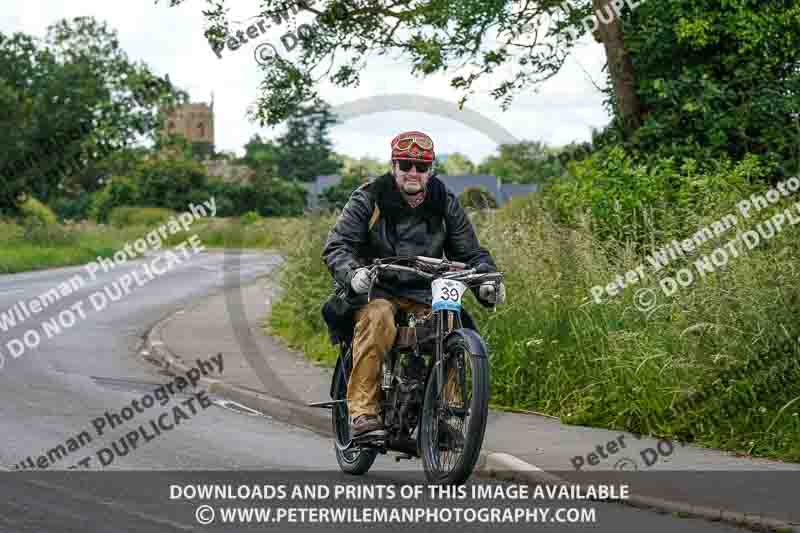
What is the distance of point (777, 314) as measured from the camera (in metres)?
9.77

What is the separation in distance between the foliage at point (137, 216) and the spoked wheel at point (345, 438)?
6337 cm

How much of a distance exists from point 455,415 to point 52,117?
199ft

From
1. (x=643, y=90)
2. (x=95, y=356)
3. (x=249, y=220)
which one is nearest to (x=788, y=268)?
(x=643, y=90)

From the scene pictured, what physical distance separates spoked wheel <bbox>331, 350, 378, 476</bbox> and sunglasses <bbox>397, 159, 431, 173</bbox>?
4.13 ft

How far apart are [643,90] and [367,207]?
10323mm

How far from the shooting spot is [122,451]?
32.0 ft

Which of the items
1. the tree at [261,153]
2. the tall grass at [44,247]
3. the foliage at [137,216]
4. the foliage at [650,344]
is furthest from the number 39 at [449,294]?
the tree at [261,153]

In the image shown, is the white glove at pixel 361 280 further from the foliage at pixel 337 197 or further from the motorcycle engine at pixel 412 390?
the foliage at pixel 337 197

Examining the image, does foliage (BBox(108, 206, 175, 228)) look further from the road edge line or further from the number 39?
the number 39

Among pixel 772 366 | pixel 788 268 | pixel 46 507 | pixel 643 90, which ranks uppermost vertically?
pixel 643 90

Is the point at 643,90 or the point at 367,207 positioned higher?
the point at 643,90

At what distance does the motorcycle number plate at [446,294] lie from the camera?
7820mm

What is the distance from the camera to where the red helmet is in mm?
8250

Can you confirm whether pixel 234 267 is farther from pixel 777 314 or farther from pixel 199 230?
pixel 777 314
